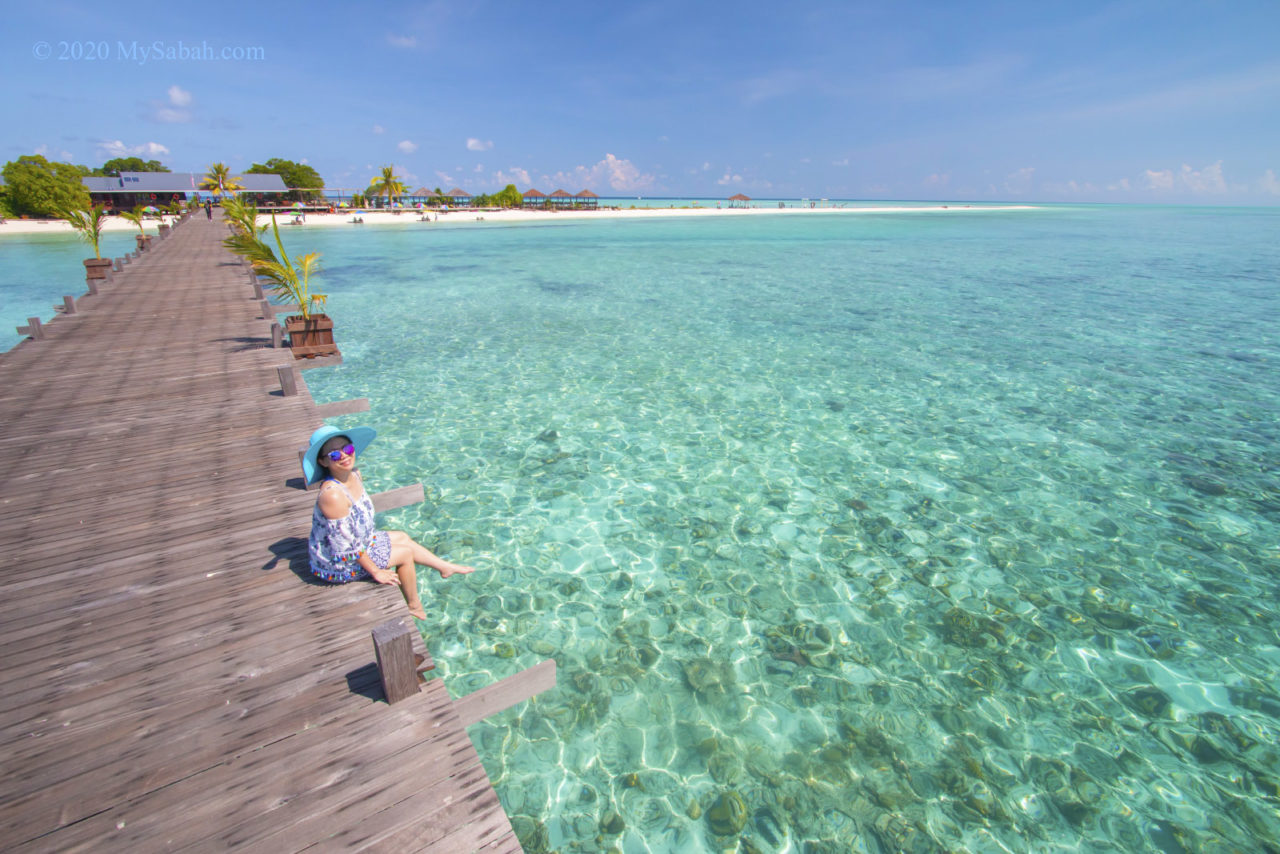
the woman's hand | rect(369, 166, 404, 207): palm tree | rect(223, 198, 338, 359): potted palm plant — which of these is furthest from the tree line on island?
the woman's hand

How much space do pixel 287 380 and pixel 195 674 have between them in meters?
5.98

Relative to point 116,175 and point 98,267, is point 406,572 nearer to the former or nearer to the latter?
point 98,267

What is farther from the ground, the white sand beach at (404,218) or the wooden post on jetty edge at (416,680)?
the white sand beach at (404,218)

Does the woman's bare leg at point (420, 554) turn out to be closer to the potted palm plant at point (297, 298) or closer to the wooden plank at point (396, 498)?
the wooden plank at point (396, 498)

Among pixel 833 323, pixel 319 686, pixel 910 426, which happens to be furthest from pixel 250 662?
pixel 833 323

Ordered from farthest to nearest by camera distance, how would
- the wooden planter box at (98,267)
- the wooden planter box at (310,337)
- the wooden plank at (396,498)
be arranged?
1. the wooden planter box at (98,267)
2. the wooden planter box at (310,337)
3. the wooden plank at (396,498)

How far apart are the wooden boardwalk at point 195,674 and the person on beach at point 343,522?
7.8 inches

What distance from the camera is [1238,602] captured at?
6281 mm

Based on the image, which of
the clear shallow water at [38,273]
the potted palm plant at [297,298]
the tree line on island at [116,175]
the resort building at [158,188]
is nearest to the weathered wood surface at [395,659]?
the potted palm plant at [297,298]

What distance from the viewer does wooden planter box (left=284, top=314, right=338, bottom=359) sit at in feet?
41.1

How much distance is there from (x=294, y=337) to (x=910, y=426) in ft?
44.1

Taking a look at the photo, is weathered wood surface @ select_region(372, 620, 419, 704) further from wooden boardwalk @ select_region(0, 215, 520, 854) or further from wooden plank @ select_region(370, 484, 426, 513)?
wooden plank @ select_region(370, 484, 426, 513)

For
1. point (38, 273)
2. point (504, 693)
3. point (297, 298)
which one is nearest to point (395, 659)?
point (504, 693)

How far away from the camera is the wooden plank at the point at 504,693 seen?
11.9 feet
